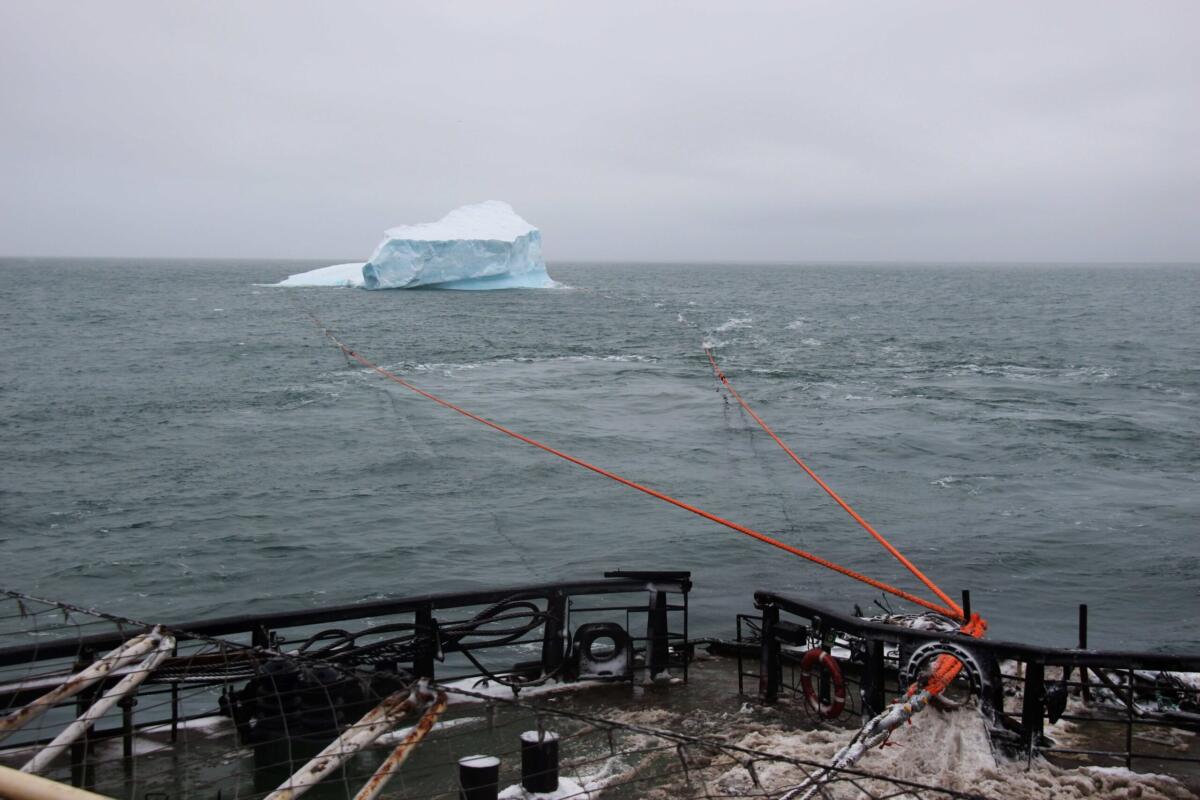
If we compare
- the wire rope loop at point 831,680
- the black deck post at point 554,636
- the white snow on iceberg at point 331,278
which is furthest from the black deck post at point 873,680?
the white snow on iceberg at point 331,278

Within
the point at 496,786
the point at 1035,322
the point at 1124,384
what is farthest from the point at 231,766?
the point at 1035,322

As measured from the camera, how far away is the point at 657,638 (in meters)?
6.17

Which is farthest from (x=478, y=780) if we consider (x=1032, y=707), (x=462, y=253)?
(x=462, y=253)

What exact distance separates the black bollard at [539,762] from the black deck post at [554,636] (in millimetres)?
1477

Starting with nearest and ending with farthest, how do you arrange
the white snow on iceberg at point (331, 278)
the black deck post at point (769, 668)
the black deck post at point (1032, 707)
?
the black deck post at point (1032, 707), the black deck post at point (769, 668), the white snow on iceberg at point (331, 278)

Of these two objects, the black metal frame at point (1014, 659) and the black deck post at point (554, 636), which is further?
the black deck post at point (554, 636)

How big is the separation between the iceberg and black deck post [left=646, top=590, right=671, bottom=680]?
6032 centimetres

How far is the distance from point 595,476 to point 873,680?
13106 millimetres

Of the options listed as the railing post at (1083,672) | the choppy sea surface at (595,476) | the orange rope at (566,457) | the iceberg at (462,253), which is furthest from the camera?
the iceberg at (462,253)

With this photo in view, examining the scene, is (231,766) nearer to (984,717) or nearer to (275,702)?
(275,702)

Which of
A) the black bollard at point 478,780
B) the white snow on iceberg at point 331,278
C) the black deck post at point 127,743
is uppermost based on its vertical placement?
the white snow on iceberg at point 331,278

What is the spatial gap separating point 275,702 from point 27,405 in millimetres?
23987

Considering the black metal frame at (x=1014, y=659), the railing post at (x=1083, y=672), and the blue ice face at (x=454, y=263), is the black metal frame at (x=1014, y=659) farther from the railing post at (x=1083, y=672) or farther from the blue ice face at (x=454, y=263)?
the blue ice face at (x=454, y=263)

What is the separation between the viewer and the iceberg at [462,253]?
65625 mm
